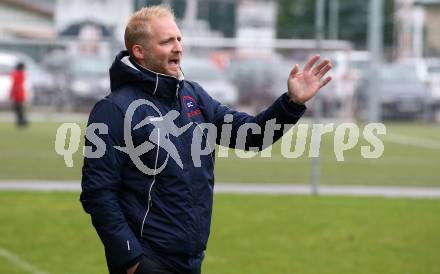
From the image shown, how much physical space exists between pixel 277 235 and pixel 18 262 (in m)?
3.05

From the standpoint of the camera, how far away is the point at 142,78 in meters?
5.25

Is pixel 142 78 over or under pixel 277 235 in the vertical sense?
over

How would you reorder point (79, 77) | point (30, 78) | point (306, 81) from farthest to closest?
→ point (30, 78), point (79, 77), point (306, 81)

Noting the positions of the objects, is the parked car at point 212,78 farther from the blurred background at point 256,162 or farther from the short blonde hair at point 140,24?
the short blonde hair at point 140,24

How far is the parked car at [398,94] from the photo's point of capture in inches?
1326

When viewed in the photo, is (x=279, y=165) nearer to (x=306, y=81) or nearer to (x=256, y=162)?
(x=256, y=162)

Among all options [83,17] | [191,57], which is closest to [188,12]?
[83,17]

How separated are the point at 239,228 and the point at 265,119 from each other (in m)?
7.30

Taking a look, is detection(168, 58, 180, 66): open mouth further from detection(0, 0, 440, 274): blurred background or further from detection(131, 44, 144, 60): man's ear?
detection(0, 0, 440, 274): blurred background

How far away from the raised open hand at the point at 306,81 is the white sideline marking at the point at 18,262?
5.05 m

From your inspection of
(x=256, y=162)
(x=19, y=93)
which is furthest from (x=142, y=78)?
(x=19, y=93)

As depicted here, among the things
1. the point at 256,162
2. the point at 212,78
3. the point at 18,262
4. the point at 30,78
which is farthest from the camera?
the point at 30,78

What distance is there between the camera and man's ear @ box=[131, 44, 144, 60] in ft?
17.4

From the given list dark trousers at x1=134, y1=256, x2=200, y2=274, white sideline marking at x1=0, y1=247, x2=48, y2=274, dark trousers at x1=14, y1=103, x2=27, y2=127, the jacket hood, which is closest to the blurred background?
white sideline marking at x1=0, y1=247, x2=48, y2=274
